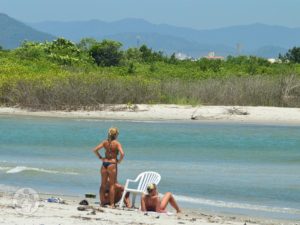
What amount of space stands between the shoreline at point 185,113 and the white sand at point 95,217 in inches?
774

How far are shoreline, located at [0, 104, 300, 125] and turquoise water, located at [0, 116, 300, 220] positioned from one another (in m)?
1.21

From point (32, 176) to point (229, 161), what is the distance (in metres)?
6.07

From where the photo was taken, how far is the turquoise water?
50.0 ft

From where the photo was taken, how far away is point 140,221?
35.7ft

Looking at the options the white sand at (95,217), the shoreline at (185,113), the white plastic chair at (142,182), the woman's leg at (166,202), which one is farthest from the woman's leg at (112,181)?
the shoreline at (185,113)

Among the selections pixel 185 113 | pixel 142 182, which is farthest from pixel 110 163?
pixel 185 113

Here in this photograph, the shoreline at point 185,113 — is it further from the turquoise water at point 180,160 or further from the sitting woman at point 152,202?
the sitting woman at point 152,202

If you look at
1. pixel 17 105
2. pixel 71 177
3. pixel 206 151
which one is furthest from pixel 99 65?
pixel 71 177

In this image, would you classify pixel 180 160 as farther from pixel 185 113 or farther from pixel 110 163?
pixel 185 113

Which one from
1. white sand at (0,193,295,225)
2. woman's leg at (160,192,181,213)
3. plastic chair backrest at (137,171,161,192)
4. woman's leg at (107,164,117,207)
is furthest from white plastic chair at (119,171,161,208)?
white sand at (0,193,295,225)

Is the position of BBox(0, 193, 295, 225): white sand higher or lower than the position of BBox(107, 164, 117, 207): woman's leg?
lower

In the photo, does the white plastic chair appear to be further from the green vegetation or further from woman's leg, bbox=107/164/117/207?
the green vegetation

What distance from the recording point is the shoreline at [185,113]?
107 feet

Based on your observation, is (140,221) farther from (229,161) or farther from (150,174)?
(229,161)
